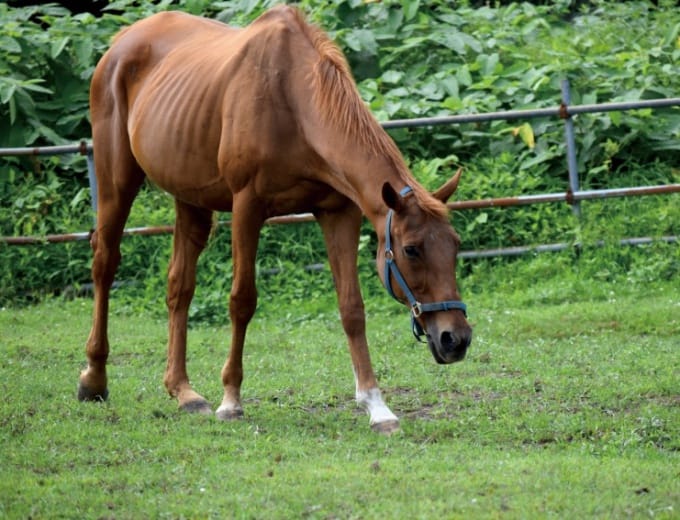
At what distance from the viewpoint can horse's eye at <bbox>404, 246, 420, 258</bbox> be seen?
19.9ft

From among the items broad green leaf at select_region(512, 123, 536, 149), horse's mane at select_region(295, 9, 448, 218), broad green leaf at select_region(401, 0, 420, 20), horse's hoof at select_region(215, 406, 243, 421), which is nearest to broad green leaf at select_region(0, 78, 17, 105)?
broad green leaf at select_region(401, 0, 420, 20)

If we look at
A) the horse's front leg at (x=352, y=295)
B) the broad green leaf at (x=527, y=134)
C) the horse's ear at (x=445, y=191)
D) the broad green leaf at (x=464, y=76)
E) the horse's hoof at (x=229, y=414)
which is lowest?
the broad green leaf at (x=527, y=134)

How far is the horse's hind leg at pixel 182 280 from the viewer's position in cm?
743

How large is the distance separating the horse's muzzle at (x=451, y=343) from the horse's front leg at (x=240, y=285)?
1269 mm

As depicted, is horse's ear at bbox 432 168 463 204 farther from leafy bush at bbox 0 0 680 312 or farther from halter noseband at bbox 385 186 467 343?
leafy bush at bbox 0 0 680 312

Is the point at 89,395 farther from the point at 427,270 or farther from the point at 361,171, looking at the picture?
the point at 427,270

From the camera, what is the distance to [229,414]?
6.76 meters

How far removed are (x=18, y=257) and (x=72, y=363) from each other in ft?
8.44

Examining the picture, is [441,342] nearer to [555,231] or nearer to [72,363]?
[72,363]

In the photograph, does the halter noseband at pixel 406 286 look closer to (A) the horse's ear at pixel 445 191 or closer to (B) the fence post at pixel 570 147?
(A) the horse's ear at pixel 445 191

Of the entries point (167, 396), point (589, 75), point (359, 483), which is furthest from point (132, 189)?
point (589, 75)

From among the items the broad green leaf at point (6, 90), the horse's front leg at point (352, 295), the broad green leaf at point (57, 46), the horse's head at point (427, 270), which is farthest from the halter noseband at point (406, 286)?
the broad green leaf at point (57, 46)

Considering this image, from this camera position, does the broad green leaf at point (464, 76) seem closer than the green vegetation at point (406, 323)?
No

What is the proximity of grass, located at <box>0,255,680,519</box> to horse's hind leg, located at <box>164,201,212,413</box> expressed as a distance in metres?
0.22
